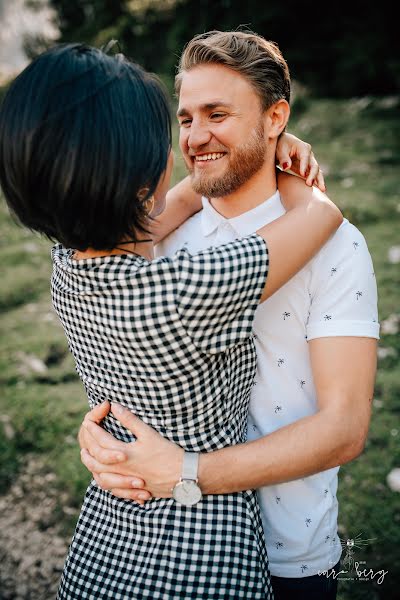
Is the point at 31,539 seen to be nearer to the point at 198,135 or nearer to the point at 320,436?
the point at 320,436

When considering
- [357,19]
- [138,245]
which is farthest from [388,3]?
[138,245]

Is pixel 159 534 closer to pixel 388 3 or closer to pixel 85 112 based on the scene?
pixel 85 112

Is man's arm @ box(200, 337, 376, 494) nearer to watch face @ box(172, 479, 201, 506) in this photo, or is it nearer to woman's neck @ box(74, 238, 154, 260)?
watch face @ box(172, 479, 201, 506)

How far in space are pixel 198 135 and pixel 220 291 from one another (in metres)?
0.90

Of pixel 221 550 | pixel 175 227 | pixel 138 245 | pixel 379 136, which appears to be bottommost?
pixel 379 136

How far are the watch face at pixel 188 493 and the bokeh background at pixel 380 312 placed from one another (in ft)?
4.42

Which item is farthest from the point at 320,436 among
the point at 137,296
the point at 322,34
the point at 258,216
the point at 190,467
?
the point at 322,34

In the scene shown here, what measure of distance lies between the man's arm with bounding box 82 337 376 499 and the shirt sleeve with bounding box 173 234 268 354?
33cm

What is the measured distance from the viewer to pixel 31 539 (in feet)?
11.5

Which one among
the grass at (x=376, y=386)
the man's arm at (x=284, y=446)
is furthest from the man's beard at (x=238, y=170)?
the grass at (x=376, y=386)

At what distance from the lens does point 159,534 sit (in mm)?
1629

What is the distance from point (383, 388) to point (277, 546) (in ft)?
7.95

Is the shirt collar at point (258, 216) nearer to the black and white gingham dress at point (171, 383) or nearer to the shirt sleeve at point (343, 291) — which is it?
the shirt sleeve at point (343, 291)

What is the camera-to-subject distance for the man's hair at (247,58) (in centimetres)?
215
